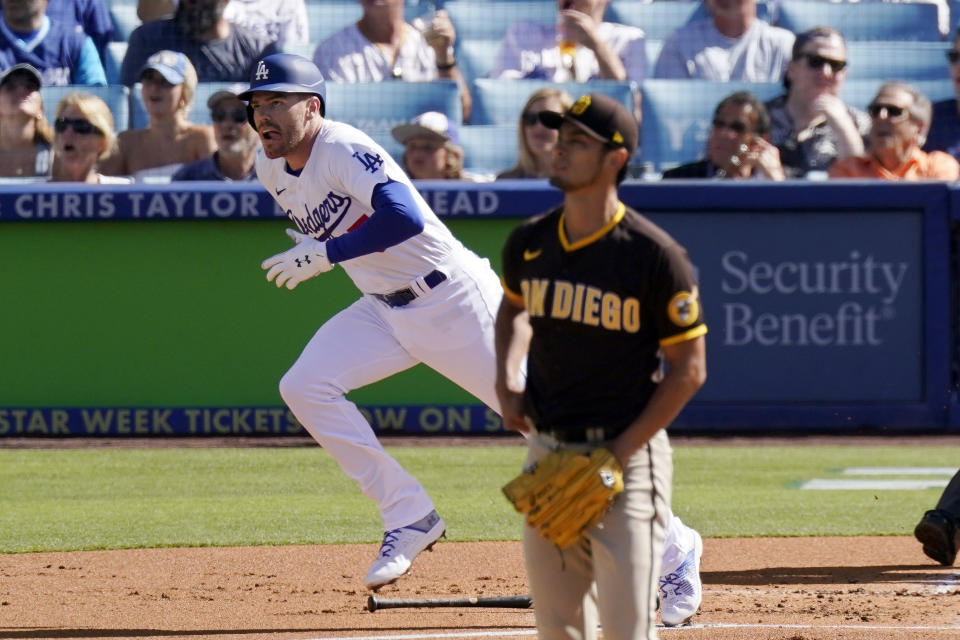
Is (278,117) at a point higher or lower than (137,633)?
higher

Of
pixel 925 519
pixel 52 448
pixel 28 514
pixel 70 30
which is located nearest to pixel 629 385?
pixel 925 519

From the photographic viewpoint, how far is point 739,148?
10.2 m

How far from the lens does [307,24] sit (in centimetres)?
1244

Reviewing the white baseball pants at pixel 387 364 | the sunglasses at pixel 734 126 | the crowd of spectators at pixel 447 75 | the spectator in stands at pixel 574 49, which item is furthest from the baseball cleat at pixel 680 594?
the spectator in stands at pixel 574 49

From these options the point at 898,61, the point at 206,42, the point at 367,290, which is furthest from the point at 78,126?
the point at 898,61

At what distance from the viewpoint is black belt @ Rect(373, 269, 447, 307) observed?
5488mm

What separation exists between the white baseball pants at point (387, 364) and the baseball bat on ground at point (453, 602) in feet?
0.89

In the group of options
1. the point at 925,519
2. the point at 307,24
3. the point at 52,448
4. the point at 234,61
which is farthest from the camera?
the point at 307,24

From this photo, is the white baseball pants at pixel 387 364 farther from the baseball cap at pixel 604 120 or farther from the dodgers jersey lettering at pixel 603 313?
the baseball cap at pixel 604 120

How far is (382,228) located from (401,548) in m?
1.14

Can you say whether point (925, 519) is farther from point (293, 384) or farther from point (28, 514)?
point (28, 514)

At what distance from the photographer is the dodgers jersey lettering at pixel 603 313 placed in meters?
3.40

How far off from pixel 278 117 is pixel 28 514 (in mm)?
3370

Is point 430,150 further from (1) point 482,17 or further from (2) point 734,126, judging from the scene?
(1) point 482,17
